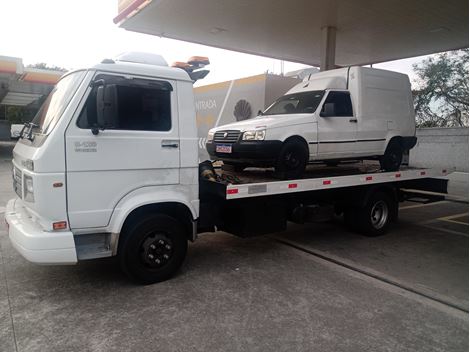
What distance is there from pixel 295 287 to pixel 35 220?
308 cm

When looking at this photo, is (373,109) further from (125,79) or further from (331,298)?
(125,79)

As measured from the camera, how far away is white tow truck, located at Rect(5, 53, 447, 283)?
12.8 ft

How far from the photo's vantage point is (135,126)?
4336 mm

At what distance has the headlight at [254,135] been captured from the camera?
5.92 m

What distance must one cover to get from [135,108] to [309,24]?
9127 millimetres

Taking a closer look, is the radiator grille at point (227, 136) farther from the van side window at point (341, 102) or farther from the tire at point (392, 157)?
the tire at point (392, 157)

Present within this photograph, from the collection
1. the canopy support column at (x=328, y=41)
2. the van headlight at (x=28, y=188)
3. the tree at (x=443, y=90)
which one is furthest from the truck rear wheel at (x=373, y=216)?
the tree at (x=443, y=90)

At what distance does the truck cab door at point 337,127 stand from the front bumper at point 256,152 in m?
1.13

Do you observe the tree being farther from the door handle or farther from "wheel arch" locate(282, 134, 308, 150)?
the door handle

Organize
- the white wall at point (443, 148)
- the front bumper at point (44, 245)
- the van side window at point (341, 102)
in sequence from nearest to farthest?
the front bumper at point (44, 245) < the van side window at point (341, 102) < the white wall at point (443, 148)

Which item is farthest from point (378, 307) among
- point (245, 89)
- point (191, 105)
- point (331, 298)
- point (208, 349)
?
point (245, 89)

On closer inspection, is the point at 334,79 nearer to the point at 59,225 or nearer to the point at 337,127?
the point at 337,127

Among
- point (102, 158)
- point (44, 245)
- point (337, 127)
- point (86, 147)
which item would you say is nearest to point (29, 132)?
point (86, 147)

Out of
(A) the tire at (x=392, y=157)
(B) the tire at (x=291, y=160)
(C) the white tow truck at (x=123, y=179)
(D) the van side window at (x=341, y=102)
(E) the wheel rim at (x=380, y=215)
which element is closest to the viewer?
(C) the white tow truck at (x=123, y=179)
